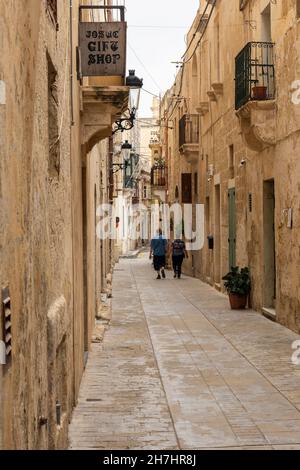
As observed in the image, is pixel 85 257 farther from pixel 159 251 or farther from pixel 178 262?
pixel 178 262

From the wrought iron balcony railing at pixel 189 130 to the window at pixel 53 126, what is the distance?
19.3 meters

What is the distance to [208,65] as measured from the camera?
869 inches

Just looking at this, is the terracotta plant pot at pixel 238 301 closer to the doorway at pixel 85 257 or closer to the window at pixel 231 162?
the window at pixel 231 162

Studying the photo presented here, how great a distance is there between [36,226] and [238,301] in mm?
11541

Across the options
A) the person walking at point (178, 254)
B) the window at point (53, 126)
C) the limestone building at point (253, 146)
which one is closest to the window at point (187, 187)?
the person walking at point (178, 254)

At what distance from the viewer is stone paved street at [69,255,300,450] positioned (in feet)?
20.7

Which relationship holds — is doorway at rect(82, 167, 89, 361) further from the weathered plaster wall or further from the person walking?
the person walking

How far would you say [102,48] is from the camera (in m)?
8.88

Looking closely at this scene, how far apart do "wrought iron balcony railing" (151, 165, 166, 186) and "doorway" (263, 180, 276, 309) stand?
24802 millimetres

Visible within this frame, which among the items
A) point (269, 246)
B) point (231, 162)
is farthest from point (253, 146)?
point (231, 162)

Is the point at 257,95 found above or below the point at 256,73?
below

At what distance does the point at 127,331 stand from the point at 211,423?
5.91 meters

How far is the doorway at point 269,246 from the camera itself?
14336 mm

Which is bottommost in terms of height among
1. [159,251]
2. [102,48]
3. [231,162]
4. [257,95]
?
[159,251]
